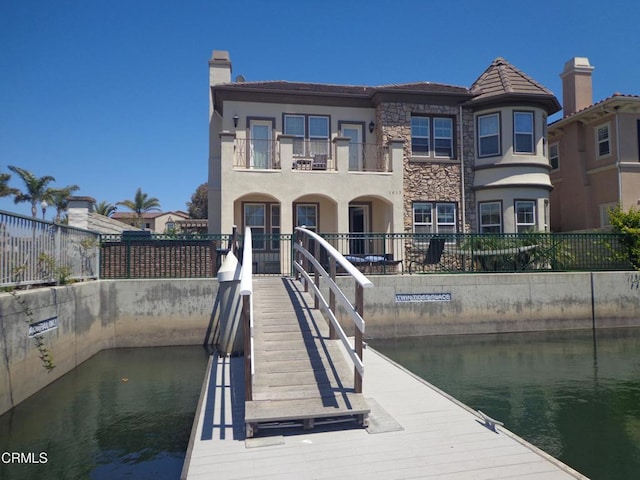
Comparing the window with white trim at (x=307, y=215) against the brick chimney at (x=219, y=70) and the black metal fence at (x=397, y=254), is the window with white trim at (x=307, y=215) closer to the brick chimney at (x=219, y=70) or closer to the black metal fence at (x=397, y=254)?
the black metal fence at (x=397, y=254)

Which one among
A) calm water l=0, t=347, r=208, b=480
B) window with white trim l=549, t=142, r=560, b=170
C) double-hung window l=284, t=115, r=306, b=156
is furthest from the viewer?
window with white trim l=549, t=142, r=560, b=170

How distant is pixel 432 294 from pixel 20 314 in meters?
10.2

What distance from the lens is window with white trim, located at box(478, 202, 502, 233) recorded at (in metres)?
18.5

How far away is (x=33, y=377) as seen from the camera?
7.84 meters

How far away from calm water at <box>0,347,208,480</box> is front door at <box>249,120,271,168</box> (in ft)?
29.9

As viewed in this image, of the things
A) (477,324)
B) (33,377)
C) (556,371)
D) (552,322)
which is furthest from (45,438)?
(552,322)

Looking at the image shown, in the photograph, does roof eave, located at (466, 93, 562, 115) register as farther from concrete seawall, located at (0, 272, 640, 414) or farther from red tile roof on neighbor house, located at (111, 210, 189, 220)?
red tile roof on neighbor house, located at (111, 210, 189, 220)

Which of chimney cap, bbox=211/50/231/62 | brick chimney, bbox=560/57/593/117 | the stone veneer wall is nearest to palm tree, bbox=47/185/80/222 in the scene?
chimney cap, bbox=211/50/231/62

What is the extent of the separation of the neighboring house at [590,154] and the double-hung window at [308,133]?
11.2 metres

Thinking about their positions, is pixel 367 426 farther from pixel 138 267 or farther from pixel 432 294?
pixel 138 267

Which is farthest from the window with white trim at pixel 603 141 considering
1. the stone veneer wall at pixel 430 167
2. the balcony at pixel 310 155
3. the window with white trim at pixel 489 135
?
the balcony at pixel 310 155

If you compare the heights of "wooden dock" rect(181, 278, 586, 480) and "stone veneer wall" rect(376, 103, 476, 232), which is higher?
"stone veneer wall" rect(376, 103, 476, 232)

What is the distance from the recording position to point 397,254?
1642cm

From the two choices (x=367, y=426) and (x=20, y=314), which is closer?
(x=367, y=426)
